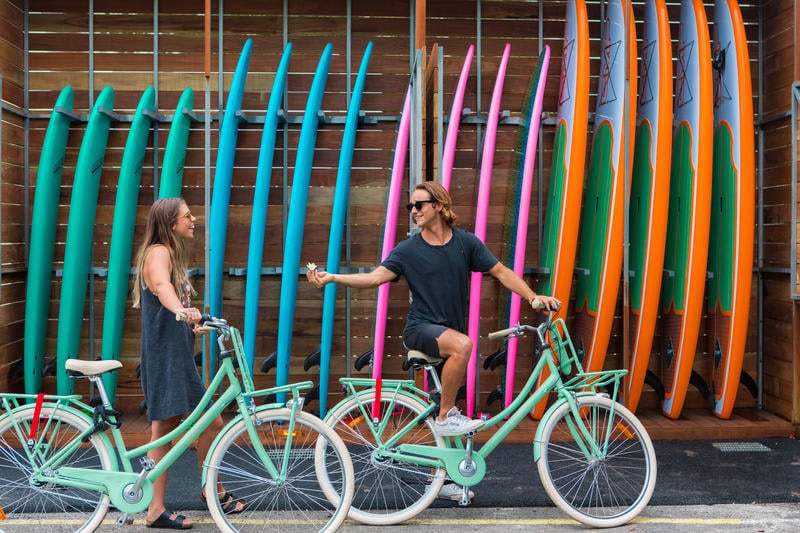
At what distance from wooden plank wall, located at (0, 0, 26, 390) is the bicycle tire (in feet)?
6.94

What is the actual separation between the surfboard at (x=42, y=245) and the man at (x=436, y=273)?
2045mm

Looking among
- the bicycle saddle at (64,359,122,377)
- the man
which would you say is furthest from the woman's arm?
the man

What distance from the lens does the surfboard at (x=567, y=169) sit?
14.1 ft

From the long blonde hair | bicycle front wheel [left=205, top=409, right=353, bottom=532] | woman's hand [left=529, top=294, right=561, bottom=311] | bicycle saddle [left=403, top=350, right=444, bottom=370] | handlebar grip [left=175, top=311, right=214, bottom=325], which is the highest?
the long blonde hair

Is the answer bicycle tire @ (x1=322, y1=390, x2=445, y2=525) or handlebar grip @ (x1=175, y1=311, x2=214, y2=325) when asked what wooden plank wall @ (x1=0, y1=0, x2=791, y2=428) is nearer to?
bicycle tire @ (x1=322, y1=390, x2=445, y2=525)

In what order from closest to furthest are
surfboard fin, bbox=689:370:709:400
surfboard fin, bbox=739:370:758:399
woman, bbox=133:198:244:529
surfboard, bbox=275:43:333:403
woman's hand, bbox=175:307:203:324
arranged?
woman's hand, bbox=175:307:203:324 < woman, bbox=133:198:244:529 < surfboard, bbox=275:43:333:403 < surfboard fin, bbox=689:370:709:400 < surfboard fin, bbox=739:370:758:399

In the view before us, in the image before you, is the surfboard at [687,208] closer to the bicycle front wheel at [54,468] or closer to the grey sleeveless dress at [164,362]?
the grey sleeveless dress at [164,362]

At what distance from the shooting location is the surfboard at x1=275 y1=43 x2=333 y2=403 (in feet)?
14.2

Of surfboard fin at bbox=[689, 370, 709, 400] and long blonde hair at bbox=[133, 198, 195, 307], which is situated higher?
long blonde hair at bbox=[133, 198, 195, 307]

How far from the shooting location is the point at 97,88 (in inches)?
185

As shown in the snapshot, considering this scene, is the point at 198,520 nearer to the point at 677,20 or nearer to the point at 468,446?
the point at 468,446

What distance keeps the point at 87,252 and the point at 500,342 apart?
2201mm

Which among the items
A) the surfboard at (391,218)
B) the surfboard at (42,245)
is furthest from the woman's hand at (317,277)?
the surfboard at (42,245)

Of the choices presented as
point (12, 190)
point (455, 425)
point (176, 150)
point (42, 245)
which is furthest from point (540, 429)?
point (12, 190)
